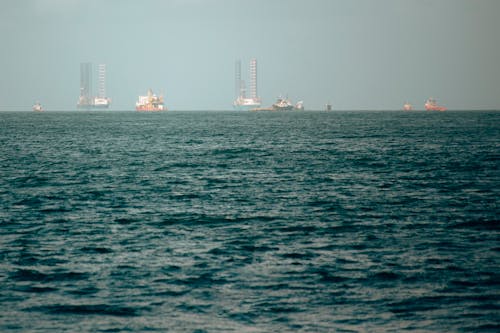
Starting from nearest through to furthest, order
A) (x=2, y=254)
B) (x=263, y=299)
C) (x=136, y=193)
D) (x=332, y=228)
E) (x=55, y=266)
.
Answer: (x=263, y=299)
(x=55, y=266)
(x=2, y=254)
(x=332, y=228)
(x=136, y=193)

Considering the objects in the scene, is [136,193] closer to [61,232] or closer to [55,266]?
[61,232]

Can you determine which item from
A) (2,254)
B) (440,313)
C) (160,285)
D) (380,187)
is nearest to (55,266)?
(2,254)

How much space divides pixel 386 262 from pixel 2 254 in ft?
35.2

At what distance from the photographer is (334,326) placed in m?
12.8

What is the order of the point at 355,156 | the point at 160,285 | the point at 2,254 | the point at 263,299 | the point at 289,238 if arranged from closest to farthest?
the point at 263,299, the point at 160,285, the point at 2,254, the point at 289,238, the point at 355,156

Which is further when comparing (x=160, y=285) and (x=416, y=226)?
(x=416, y=226)

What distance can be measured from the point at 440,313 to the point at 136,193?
21.2 meters

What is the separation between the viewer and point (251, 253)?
19.0m

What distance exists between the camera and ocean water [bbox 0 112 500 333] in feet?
44.2

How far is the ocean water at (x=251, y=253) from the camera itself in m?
13.5

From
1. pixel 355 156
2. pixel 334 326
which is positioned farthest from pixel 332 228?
pixel 355 156

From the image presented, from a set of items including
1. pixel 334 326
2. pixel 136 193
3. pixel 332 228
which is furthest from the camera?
pixel 136 193

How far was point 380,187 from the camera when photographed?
112 ft

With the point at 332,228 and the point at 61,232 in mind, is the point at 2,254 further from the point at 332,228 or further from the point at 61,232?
the point at 332,228
